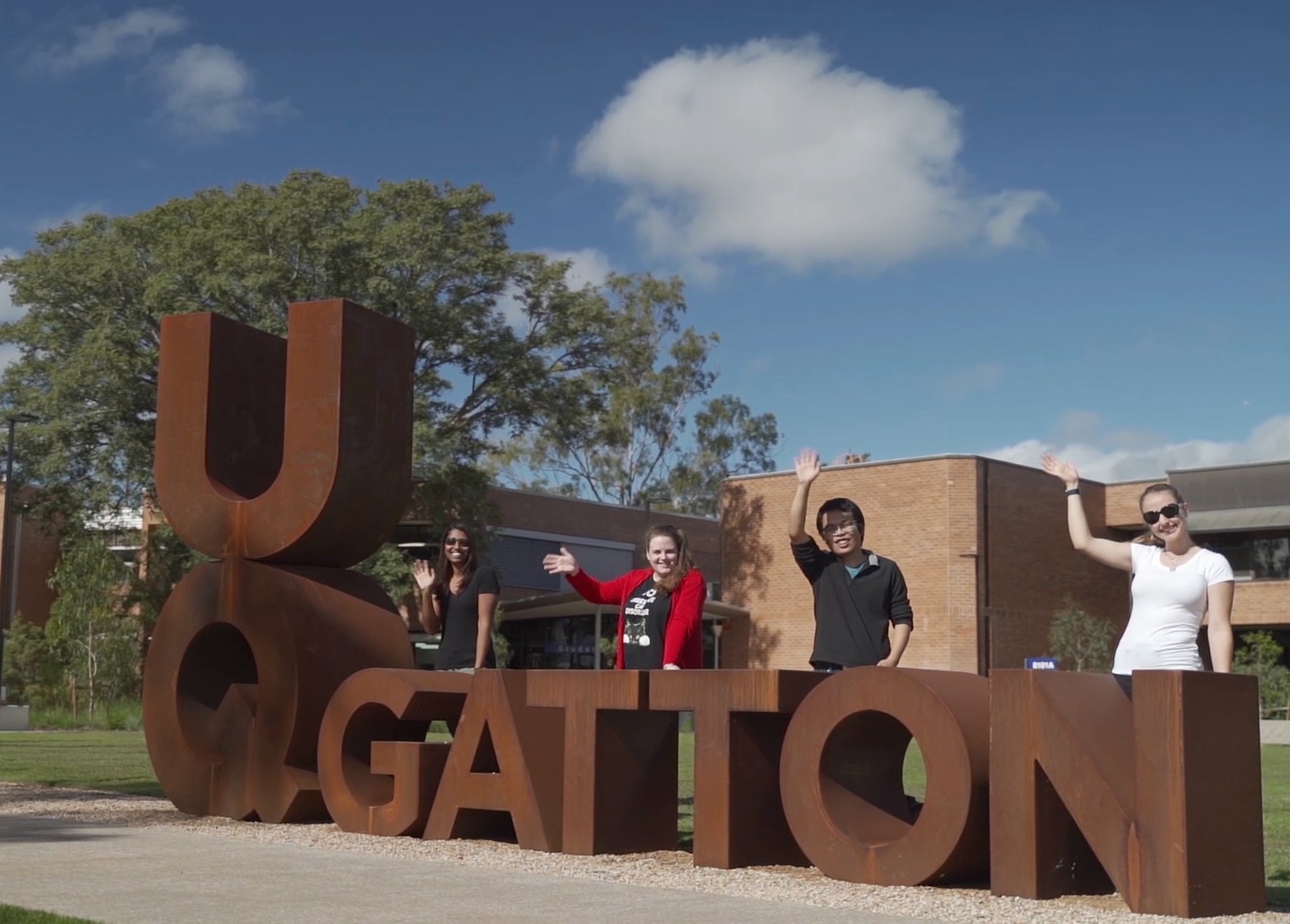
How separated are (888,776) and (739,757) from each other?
0.78 metres

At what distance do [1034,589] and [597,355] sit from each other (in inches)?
496

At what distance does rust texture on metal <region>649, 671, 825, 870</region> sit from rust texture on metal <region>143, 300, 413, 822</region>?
279cm

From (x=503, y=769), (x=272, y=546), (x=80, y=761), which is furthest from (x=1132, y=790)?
(x=80, y=761)

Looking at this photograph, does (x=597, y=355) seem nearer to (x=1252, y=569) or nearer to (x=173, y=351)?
(x=1252, y=569)

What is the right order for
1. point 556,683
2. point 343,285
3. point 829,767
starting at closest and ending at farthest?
point 829,767
point 556,683
point 343,285

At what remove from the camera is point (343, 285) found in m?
35.5

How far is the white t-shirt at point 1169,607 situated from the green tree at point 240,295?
28087 millimetres

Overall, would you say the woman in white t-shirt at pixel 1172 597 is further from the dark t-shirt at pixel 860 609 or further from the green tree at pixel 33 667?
the green tree at pixel 33 667

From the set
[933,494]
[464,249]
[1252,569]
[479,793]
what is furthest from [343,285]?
[479,793]

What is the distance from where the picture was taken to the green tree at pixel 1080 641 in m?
38.8

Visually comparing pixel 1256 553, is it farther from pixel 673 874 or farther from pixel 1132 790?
pixel 1132 790

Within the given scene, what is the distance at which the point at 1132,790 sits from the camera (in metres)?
6.83

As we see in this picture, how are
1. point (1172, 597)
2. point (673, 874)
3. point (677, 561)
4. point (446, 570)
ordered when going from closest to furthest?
point (1172, 597) → point (673, 874) → point (677, 561) → point (446, 570)

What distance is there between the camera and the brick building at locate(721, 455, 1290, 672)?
3825 cm
